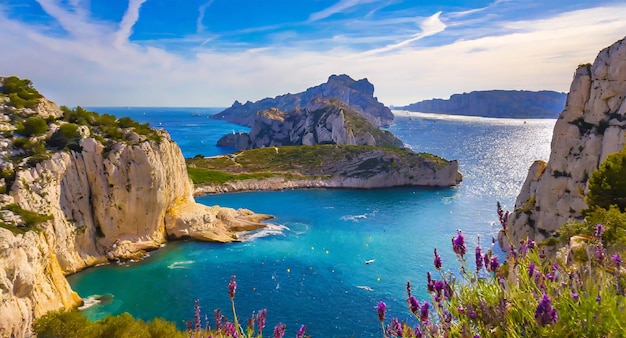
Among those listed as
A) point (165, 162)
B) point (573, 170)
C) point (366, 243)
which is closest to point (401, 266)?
point (366, 243)

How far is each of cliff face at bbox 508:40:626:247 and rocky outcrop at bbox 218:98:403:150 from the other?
89396 mm

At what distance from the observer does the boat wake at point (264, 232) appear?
50.2m

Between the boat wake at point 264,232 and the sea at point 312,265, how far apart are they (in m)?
0.14

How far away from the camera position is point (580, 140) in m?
34.2

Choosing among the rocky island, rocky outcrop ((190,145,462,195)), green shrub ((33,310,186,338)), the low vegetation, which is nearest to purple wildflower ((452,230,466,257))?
green shrub ((33,310,186,338))

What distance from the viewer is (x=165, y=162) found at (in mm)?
47688

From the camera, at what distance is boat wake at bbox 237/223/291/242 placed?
50188 mm

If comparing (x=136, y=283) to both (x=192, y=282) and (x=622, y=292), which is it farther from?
(x=622, y=292)

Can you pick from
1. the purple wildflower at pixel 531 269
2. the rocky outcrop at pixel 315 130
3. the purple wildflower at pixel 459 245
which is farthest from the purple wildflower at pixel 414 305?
the rocky outcrop at pixel 315 130

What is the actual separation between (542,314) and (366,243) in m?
44.4

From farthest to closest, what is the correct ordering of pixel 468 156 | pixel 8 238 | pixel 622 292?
1. pixel 468 156
2. pixel 8 238
3. pixel 622 292

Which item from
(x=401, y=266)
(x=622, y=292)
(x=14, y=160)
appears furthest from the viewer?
(x=401, y=266)

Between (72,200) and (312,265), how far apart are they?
24847 mm

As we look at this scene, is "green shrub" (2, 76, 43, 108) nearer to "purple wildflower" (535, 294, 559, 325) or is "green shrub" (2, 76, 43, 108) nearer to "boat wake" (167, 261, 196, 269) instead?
"boat wake" (167, 261, 196, 269)
